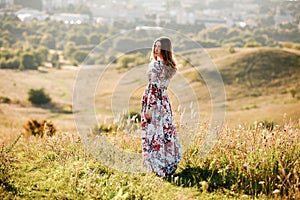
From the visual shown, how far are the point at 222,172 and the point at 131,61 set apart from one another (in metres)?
90.2

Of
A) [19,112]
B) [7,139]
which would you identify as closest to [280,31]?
[19,112]

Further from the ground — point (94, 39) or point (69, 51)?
point (94, 39)

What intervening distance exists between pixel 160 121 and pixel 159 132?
171 mm

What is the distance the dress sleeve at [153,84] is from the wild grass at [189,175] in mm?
1087

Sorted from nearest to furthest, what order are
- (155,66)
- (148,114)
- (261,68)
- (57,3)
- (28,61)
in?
(155,66) < (148,114) < (261,68) < (28,61) < (57,3)

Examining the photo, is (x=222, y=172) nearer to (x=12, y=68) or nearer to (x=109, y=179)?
(x=109, y=179)

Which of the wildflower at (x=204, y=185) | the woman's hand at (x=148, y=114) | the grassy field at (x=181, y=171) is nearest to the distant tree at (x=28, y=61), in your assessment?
the grassy field at (x=181, y=171)

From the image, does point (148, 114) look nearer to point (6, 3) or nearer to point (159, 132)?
point (159, 132)

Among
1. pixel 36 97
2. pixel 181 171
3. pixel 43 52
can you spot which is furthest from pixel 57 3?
pixel 181 171

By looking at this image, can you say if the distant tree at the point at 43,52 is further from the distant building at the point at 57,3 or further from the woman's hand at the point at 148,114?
the woman's hand at the point at 148,114

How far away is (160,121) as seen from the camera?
20.4 feet

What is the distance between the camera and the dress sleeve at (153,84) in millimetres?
5977

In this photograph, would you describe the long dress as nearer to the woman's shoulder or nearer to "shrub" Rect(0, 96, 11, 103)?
the woman's shoulder

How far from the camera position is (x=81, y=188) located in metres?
5.31
